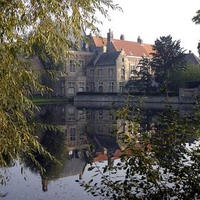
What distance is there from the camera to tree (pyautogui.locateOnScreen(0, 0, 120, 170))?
4566 mm

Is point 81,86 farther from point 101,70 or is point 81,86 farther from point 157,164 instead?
point 157,164

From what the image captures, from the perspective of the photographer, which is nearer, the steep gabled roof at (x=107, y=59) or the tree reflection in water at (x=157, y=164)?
the tree reflection in water at (x=157, y=164)

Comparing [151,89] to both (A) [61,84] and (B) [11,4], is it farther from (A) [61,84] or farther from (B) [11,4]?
(B) [11,4]

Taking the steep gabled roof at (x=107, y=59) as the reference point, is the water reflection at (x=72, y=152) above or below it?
below

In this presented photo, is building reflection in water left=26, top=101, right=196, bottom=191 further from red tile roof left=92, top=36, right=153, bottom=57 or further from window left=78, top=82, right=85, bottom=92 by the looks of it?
red tile roof left=92, top=36, right=153, bottom=57

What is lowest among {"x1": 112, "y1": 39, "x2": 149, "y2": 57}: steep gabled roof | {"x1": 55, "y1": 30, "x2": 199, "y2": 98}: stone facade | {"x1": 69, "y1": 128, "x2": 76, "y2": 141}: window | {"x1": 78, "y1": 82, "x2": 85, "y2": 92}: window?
{"x1": 69, "y1": 128, "x2": 76, "y2": 141}: window

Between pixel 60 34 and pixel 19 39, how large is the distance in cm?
66

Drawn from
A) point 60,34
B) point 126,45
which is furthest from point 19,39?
point 126,45

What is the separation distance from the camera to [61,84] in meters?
49.5

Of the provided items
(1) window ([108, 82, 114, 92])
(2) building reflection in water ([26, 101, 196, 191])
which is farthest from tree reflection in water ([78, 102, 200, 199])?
(1) window ([108, 82, 114, 92])

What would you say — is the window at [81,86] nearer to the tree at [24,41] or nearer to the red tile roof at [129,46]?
the red tile roof at [129,46]

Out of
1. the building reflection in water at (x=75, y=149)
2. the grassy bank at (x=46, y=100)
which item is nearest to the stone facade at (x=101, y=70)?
the grassy bank at (x=46, y=100)

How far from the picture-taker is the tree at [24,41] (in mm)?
4566

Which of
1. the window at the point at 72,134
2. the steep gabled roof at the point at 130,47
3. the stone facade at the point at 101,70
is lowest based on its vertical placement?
the window at the point at 72,134
